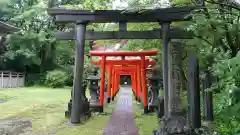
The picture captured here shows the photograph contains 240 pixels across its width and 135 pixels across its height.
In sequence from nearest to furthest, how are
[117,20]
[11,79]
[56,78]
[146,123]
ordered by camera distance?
[117,20]
[146,123]
[11,79]
[56,78]

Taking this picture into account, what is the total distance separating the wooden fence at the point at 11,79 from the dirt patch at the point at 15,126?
48.9 feet

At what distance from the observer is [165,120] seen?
4.34 meters

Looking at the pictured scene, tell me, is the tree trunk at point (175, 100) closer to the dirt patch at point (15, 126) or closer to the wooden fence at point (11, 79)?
the dirt patch at point (15, 126)

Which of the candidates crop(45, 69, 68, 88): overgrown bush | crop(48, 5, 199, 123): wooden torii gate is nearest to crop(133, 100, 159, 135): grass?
crop(48, 5, 199, 123): wooden torii gate

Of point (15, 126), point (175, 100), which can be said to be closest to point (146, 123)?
point (175, 100)

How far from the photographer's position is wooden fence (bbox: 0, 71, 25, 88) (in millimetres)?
21122

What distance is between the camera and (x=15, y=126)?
6652 millimetres

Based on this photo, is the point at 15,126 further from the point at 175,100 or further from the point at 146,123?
the point at 175,100

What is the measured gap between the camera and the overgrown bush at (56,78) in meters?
23.2

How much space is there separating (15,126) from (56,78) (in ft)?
55.4

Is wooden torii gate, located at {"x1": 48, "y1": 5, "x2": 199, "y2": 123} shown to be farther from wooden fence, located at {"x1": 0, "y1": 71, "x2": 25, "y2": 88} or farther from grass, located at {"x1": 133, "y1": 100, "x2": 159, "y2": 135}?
wooden fence, located at {"x1": 0, "y1": 71, "x2": 25, "y2": 88}

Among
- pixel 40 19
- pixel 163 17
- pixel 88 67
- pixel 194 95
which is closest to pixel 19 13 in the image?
pixel 40 19

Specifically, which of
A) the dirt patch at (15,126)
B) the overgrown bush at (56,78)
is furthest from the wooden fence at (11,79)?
the dirt patch at (15,126)

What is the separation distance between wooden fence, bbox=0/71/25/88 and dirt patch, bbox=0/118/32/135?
1490 centimetres
